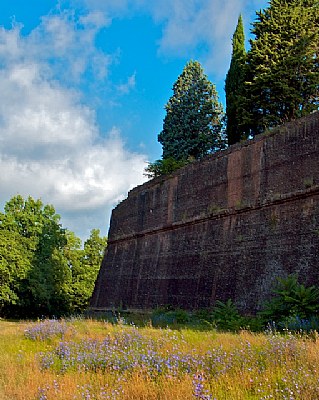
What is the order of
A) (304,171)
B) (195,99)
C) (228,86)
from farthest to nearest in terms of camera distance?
(195,99) → (228,86) → (304,171)

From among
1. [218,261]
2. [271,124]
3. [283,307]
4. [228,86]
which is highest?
[228,86]

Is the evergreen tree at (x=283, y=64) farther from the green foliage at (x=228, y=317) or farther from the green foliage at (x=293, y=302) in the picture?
the green foliage at (x=293, y=302)

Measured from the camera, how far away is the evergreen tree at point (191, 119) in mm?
25266

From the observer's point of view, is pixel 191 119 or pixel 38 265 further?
pixel 38 265

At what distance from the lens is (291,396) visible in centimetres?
488

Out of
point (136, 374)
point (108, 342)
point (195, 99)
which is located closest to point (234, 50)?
point (195, 99)

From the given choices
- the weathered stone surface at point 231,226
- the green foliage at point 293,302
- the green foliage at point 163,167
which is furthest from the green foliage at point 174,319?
the green foliage at point 163,167

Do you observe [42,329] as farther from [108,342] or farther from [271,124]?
[271,124]

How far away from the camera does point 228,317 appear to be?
12.0 metres

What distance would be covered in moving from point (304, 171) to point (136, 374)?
25.4 ft

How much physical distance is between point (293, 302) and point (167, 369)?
15.7ft

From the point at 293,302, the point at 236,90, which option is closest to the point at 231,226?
the point at 293,302

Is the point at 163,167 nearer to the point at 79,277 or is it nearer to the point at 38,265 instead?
the point at 38,265

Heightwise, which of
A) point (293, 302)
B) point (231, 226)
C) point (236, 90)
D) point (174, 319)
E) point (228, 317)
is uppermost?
point (236, 90)
